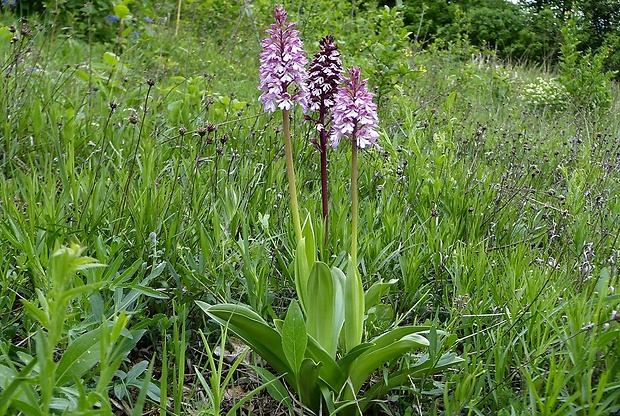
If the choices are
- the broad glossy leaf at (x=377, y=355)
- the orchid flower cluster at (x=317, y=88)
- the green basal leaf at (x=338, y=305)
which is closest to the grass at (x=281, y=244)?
the broad glossy leaf at (x=377, y=355)

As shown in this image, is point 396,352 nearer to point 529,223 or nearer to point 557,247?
point 557,247

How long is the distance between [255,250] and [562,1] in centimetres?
1844

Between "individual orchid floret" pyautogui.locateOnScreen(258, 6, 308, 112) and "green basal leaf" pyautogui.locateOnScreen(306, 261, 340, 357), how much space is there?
0.45 m

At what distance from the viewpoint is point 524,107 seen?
6191 mm

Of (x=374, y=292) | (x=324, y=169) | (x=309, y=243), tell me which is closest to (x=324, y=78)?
(x=324, y=169)

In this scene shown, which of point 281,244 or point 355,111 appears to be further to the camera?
point 281,244

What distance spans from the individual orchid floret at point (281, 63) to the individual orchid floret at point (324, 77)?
0.03 m

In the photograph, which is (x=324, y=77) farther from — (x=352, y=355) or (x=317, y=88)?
(x=352, y=355)

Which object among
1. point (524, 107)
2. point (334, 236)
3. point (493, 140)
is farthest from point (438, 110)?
point (334, 236)

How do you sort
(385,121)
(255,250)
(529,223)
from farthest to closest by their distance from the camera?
1. (385,121)
2. (529,223)
3. (255,250)

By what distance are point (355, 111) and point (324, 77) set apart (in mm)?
182

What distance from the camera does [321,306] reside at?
4.75ft

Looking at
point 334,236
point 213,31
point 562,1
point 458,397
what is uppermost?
point 562,1

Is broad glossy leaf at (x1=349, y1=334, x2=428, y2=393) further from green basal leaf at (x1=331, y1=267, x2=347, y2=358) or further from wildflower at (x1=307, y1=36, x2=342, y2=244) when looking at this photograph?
wildflower at (x1=307, y1=36, x2=342, y2=244)
